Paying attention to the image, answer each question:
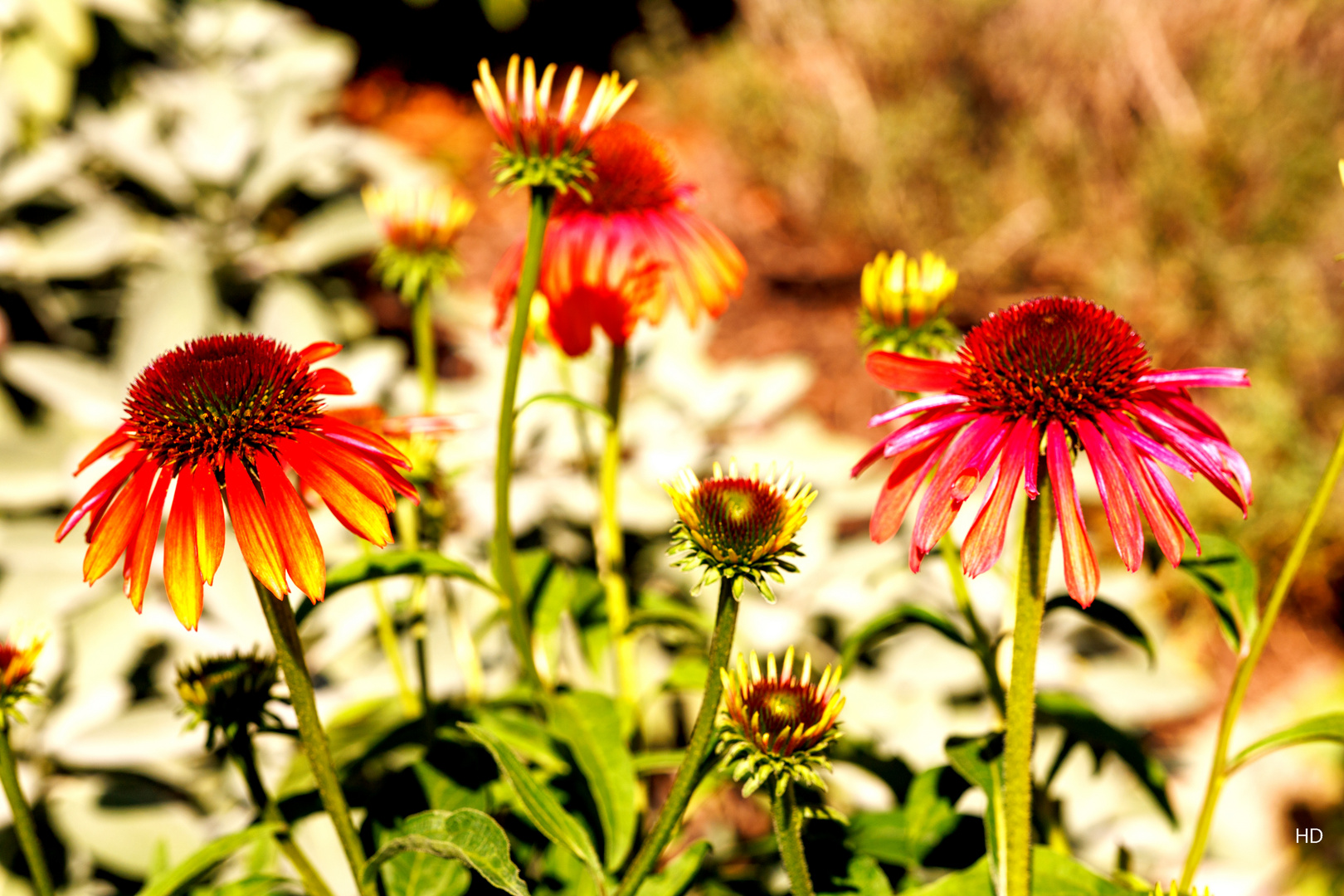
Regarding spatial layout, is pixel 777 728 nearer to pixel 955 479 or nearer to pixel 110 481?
pixel 955 479

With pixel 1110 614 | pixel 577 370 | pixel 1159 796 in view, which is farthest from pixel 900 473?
pixel 577 370

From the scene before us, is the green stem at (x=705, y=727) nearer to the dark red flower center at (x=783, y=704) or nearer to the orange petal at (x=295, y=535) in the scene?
the dark red flower center at (x=783, y=704)

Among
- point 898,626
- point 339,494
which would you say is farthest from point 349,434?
point 898,626

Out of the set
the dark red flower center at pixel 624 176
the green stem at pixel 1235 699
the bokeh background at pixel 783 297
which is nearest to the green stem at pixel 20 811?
the bokeh background at pixel 783 297

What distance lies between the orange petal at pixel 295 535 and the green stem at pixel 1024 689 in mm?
331

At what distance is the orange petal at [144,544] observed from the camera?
1.44 feet

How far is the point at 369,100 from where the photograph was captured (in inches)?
167

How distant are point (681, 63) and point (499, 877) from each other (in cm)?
388

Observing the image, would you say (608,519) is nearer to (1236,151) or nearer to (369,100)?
(1236,151)

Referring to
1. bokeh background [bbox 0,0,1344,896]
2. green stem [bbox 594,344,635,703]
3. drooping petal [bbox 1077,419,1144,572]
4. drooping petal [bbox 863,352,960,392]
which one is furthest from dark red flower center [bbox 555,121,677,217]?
drooping petal [bbox 1077,419,1144,572]

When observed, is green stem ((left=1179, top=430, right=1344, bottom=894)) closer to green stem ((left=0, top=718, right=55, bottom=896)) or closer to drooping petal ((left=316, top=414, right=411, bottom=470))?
drooping petal ((left=316, top=414, right=411, bottom=470))

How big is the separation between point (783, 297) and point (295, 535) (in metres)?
2.57

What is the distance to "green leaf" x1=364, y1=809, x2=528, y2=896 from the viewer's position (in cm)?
44

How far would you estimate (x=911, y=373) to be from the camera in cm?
53
